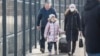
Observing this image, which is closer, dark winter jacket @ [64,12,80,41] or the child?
dark winter jacket @ [64,12,80,41]

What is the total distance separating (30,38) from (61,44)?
1373mm

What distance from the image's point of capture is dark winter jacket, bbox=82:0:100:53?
6.58 meters

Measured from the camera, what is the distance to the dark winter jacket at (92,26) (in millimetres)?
6578

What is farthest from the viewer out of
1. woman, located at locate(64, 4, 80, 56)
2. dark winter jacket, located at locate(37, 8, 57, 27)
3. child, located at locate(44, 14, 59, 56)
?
dark winter jacket, located at locate(37, 8, 57, 27)

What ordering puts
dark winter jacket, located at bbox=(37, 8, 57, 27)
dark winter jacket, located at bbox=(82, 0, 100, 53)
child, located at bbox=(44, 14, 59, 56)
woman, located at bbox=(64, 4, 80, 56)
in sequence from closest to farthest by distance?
dark winter jacket, located at bbox=(82, 0, 100, 53) < woman, located at bbox=(64, 4, 80, 56) < child, located at bbox=(44, 14, 59, 56) < dark winter jacket, located at bbox=(37, 8, 57, 27)

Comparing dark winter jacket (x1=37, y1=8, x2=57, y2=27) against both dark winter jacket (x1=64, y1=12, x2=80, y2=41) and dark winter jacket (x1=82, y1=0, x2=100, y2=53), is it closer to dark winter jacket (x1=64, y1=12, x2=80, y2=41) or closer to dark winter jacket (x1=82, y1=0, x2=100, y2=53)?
dark winter jacket (x1=64, y1=12, x2=80, y2=41)

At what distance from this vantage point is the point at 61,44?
16.2 m

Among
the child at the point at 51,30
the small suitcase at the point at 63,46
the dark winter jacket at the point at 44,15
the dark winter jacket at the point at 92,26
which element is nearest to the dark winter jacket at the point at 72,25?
the child at the point at 51,30

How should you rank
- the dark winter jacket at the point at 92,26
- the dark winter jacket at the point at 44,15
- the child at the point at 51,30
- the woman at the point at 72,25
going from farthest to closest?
the dark winter jacket at the point at 44,15, the child at the point at 51,30, the woman at the point at 72,25, the dark winter jacket at the point at 92,26

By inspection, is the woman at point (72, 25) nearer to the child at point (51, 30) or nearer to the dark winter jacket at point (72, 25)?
the dark winter jacket at point (72, 25)

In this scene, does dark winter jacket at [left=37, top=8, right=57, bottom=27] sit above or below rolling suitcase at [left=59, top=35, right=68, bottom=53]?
above

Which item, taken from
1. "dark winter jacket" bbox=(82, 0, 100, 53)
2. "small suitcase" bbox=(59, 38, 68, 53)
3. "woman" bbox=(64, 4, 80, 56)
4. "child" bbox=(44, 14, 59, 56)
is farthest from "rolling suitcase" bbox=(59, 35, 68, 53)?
"dark winter jacket" bbox=(82, 0, 100, 53)

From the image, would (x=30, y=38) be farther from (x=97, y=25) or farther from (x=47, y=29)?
(x=97, y=25)

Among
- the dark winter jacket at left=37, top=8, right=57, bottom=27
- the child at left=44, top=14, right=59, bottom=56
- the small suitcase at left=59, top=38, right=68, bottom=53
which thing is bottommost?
the small suitcase at left=59, top=38, right=68, bottom=53
